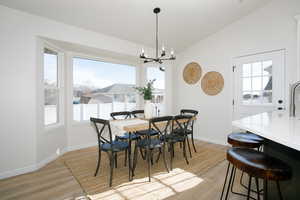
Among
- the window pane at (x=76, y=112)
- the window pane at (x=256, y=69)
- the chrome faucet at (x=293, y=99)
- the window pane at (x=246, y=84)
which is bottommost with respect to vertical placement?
the window pane at (x=76, y=112)

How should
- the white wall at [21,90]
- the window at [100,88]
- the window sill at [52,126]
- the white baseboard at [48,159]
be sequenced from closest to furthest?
the white wall at [21,90] → the white baseboard at [48,159] → the window sill at [52,126] → the window at [100,88]

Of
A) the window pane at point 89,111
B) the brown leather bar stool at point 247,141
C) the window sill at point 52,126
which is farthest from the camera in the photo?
the window pane at point 89,111

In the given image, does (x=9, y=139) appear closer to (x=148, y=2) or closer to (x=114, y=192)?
(x=114, y=192)

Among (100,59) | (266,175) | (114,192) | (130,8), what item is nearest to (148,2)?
(130,8)

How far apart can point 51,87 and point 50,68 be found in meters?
0.40

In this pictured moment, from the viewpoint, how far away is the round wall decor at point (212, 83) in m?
3.83

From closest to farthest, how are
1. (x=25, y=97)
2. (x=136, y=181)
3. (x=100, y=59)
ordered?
(x=136, y=181)
(x=25, y=97)
(x=100, y=59)

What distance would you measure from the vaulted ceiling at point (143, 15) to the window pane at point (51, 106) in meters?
1.44

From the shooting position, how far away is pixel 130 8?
8.98 ft

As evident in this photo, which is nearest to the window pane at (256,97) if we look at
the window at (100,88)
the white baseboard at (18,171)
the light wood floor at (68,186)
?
the light wood floor at (68,186)

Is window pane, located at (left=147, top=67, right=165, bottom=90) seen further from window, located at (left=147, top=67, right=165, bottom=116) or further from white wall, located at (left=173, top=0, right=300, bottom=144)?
white wall, located at (left=173, top=0, right=300, bottom=144)

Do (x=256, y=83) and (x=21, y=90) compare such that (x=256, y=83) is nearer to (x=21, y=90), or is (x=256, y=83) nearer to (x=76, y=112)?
(x=76, y=112)

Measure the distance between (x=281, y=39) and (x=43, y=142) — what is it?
5100 millimetres

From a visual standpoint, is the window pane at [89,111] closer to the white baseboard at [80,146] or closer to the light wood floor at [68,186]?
the white baseboard at [80,146]
